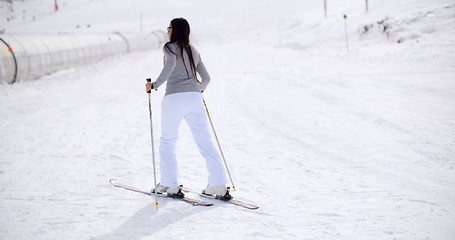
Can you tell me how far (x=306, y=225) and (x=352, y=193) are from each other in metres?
0.98

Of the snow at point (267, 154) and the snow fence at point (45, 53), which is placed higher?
the snow fence at point (45, 53)

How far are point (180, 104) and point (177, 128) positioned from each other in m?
0.32

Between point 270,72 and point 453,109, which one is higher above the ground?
point 270,72

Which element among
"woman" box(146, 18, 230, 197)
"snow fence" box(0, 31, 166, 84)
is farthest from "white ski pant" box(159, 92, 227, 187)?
"snow fence" box(0, 31, 166, 84)

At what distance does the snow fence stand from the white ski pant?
1197cm

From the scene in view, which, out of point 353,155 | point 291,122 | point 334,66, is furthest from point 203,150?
point 334,66

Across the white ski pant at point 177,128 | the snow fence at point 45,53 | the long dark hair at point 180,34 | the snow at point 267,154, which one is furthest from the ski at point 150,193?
the snow fence at point 45,53

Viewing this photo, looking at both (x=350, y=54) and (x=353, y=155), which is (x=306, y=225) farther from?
(x=350, y=54)

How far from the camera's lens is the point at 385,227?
324 cm

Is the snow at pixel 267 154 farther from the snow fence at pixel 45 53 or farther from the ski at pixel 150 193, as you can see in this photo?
the snow fence at pixel 45 53

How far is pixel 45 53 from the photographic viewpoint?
16.0 metres

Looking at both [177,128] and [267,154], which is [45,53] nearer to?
[267,154]

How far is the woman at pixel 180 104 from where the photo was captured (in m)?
3.78

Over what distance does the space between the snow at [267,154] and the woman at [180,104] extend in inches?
13.1
